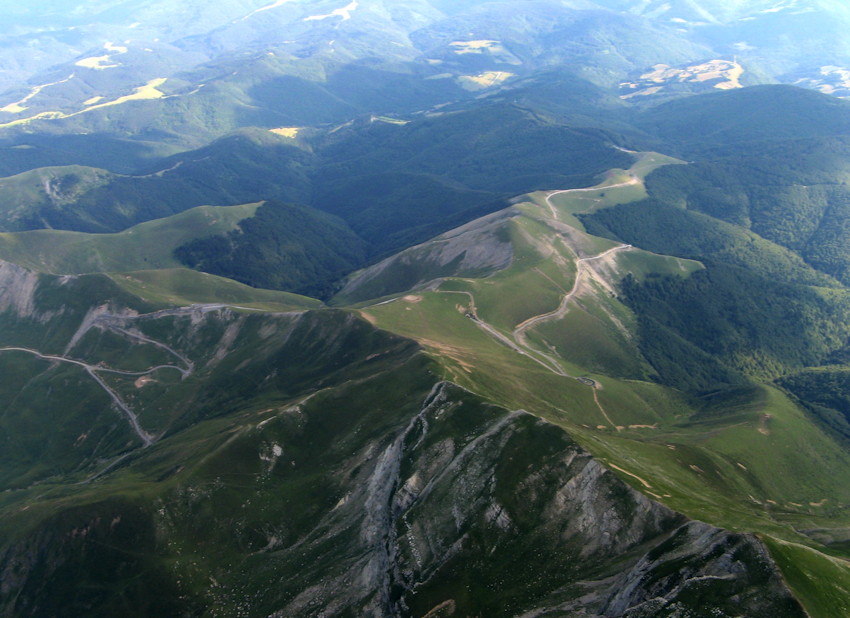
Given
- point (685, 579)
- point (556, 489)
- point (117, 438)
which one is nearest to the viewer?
point (685, 579)

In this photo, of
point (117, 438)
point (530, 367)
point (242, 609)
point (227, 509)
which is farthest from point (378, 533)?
point (117, 438)

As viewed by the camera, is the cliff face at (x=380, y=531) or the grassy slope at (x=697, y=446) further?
the grassy slope at (x=697, y=446)

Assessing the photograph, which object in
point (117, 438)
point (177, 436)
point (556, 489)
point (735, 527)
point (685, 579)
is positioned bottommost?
point (117, 438)

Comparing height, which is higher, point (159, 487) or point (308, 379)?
point (159, 487)

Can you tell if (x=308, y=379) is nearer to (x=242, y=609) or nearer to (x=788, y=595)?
(x=242, y=609)

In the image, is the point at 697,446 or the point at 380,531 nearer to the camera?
the point at 380,531

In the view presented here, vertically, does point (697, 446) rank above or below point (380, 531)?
below

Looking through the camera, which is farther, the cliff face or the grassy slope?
the grassy slope

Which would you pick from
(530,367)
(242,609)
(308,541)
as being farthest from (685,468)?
(242,609)

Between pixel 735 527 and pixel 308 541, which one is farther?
pixel 308 541

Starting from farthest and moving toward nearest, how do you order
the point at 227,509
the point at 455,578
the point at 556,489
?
the point at 227,509, the point at 556,489, the point at 455,578
